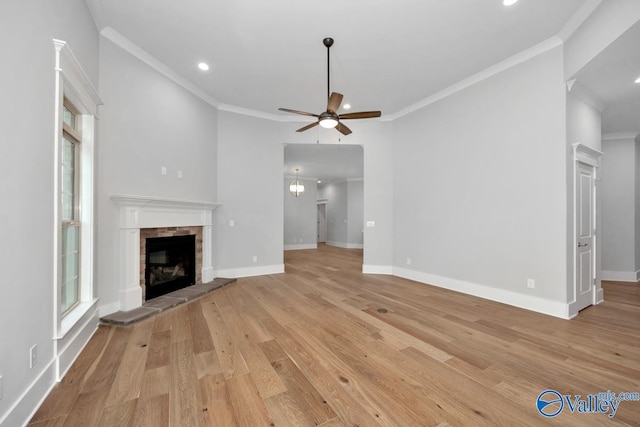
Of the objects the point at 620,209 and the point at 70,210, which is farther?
the point at 620,209

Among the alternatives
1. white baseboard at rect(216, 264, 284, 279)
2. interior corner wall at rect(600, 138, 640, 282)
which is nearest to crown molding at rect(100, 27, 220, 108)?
white baseboard at rect(216, 264, 284, 279)

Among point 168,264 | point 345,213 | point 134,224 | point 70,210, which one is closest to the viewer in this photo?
point 70,210

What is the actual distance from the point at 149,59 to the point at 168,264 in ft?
9.92

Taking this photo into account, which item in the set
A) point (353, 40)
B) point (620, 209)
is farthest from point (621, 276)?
point (353, 40)

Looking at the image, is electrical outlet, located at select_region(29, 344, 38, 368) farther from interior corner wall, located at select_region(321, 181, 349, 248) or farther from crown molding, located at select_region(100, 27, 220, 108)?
interior corner wall, located at select_region(321, 181, 349, 248)

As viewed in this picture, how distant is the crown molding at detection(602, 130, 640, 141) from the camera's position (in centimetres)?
515

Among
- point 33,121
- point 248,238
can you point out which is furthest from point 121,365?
point 248,238

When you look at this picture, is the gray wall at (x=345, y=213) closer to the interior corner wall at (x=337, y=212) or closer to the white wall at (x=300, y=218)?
the interior corner wall at (x=337, y=212)

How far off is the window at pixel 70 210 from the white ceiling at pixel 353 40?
4.40ft

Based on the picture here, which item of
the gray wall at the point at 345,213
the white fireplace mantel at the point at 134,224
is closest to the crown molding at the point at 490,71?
the white fireplace mantel at the point at 134,224

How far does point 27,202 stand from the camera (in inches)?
63.4

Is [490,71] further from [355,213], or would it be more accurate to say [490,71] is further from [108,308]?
[355,213]

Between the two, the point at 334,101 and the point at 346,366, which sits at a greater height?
the point at 334,101

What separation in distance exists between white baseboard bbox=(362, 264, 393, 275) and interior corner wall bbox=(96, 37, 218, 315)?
12.3 ft
